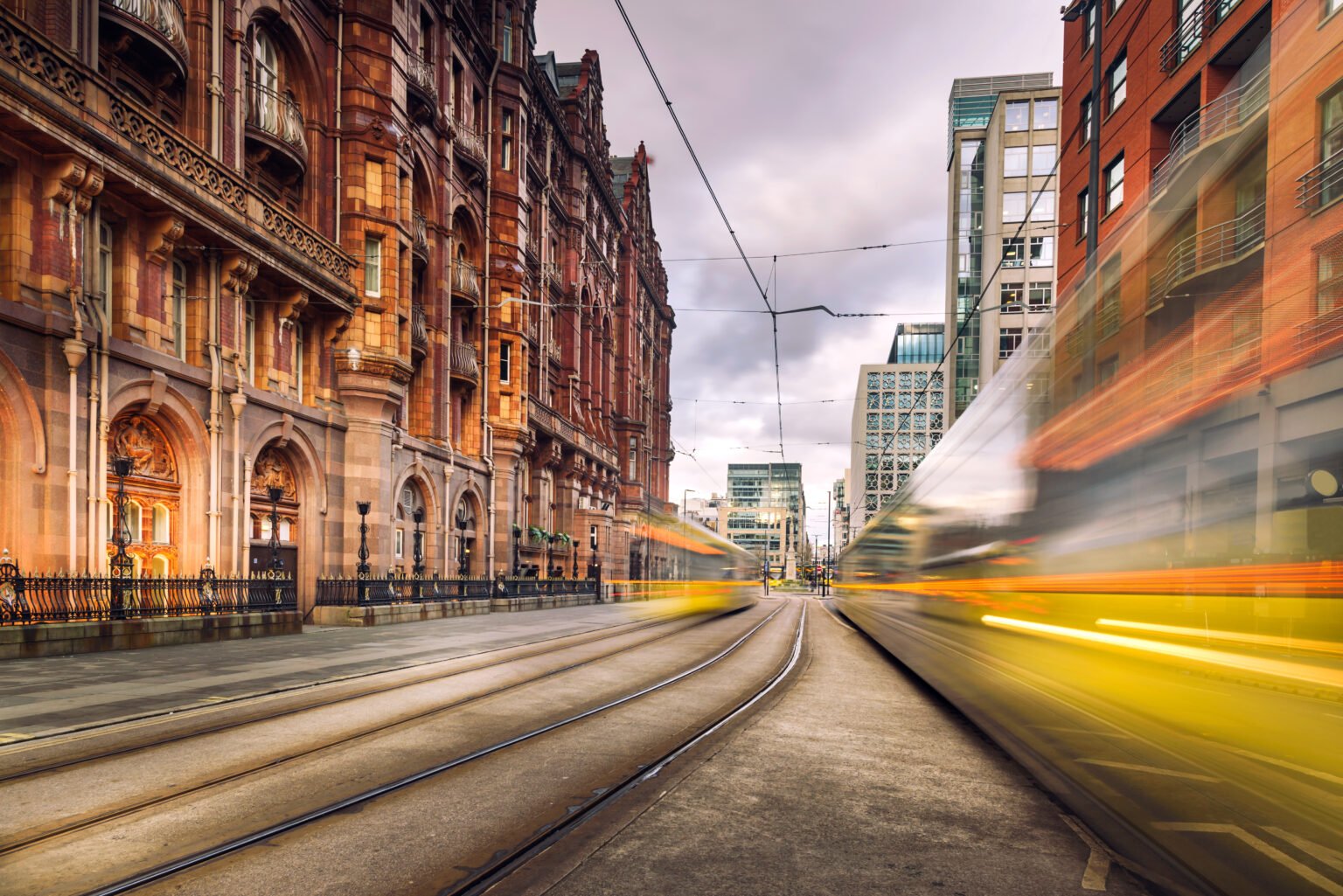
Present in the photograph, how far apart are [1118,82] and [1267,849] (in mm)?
28516

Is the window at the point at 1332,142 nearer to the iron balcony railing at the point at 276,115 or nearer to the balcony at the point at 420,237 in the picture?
the iron balcony railing at the point at 276,115

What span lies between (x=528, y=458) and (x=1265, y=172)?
139ft

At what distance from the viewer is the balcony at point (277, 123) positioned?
22.8 metres

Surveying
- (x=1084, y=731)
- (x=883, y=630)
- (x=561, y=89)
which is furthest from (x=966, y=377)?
(x=1084, y=731)

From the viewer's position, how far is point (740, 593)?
124 ft

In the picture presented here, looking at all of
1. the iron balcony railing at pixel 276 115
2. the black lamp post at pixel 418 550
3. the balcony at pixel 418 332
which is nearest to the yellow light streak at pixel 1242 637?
the iron balcony railing at pixel 276 115

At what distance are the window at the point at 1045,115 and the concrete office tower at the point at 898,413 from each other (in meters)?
45.9

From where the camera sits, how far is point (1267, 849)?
11.8 feet

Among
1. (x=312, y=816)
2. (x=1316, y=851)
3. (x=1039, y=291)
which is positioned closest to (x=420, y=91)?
(x=312, y=816)

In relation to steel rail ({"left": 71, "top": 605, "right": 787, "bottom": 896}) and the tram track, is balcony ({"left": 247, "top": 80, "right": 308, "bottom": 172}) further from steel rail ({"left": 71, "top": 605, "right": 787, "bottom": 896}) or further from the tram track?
steel rail ({"left": 71, "top": 605, "right": 787, "bottom": 896})

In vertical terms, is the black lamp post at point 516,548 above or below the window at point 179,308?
below

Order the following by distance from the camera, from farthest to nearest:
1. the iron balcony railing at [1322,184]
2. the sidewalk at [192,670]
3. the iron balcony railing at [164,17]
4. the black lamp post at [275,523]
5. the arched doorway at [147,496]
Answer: the black lamp post at [275,523] → the iron balcony railing at [164,17] → the arched doorway at [147,496] → the sidewalk at [192,670] → the iron balcony railing at [1322,184]

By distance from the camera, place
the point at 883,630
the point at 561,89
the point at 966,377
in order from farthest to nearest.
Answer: the point at 966,377
the point at 561,89
the point at 883,630

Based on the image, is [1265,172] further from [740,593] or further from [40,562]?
[740,593]
